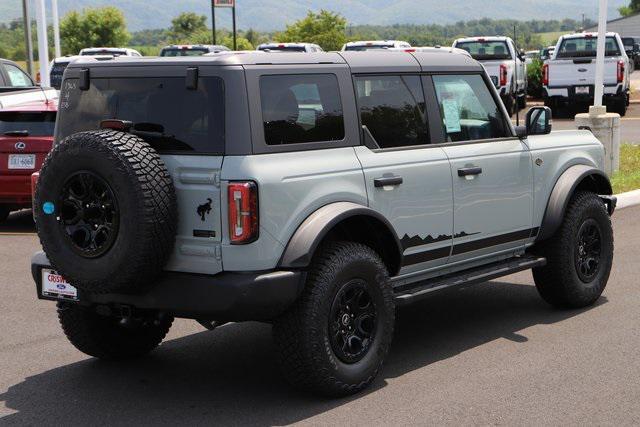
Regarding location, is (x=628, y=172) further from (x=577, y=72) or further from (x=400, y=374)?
(x=577, y=72)

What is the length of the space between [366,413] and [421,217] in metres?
1.38

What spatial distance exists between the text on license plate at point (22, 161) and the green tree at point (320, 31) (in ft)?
134

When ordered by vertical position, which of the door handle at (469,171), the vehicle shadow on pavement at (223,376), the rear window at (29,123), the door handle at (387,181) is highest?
the door handle at (387,181)

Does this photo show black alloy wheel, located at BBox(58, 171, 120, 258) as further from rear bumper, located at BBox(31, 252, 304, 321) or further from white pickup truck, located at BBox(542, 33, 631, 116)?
white pickup truck, located at BBox(542, 33, 631, 116)

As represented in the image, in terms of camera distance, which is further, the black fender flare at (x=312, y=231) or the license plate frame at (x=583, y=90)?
the license plate frame at (x=583, y=90)

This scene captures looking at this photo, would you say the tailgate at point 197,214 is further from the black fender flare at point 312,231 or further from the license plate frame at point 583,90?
the license plate frame at point 583,90

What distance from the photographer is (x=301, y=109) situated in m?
5.82

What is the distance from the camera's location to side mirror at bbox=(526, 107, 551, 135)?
7.43m

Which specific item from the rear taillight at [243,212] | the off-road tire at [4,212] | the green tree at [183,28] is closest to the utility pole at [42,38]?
the off-road tire at [4,212]

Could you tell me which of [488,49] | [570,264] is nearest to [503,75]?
[488,49]

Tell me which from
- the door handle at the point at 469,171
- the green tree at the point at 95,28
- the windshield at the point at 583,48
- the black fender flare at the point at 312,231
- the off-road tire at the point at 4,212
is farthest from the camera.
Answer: the green tree at the point at 95,28

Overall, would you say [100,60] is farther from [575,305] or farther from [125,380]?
[575,305]

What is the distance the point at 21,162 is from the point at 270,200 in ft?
23.0

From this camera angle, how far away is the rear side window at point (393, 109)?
628 centimetres
